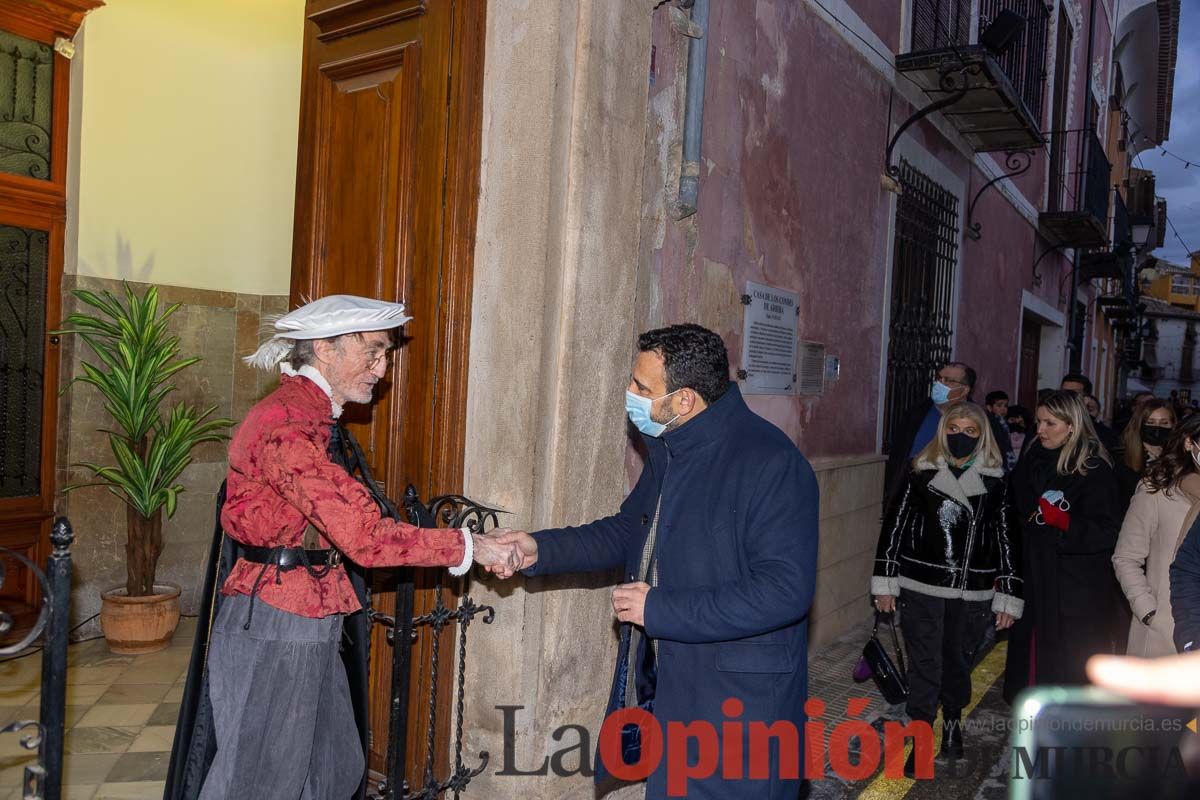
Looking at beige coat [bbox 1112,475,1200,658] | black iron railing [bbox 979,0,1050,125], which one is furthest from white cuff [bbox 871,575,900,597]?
black iron railing [bbox 979,0,1050,125]

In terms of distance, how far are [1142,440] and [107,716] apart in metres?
5.75

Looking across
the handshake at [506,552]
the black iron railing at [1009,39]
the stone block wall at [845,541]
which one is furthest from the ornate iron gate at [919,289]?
the handshake at [506,552]

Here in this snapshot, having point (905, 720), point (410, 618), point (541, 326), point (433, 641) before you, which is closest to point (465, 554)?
point (410, 618)

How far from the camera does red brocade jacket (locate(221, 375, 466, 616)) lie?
256cm

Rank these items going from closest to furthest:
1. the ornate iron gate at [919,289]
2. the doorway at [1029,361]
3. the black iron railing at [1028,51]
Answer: the ornate iron gate at [919,289]
the black iron railing at [1028,51]
the doorway at [1029,361]

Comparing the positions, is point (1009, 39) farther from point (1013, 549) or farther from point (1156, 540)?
point (1156, 540)

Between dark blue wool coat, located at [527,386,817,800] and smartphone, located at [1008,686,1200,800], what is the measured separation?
A: 27.0 inches

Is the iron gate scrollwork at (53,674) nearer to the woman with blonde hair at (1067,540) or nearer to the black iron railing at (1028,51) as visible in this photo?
the woman with blonde hair at (1067,540)

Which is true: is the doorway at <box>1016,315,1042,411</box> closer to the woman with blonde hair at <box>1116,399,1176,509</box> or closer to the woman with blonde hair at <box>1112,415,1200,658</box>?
the woman with blonde hair at <box>1116,399,1176,509</box>

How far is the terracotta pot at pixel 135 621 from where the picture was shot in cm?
550

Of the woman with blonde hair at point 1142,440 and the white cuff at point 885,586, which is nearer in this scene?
the white cuff at point 885,586

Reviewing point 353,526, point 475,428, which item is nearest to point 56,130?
point 475,428

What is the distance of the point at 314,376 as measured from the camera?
9.01ft

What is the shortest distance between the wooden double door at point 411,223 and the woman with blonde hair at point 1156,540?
9.26 ft
